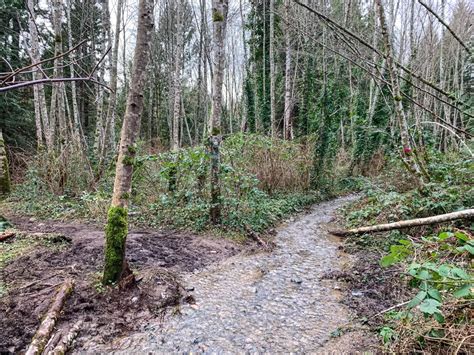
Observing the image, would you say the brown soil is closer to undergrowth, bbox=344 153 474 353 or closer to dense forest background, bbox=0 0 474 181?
undergrowth, bbox=344 153 474 353

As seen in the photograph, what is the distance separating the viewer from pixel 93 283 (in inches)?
124

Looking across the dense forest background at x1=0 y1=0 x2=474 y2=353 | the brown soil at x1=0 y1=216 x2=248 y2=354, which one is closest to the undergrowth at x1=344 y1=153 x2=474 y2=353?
the dense forest background at x1=0 y1=0 x2=474 y2=353

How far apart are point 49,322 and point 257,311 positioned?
2.00m

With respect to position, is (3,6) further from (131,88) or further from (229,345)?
(229,345)

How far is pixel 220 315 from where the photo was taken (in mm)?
3043

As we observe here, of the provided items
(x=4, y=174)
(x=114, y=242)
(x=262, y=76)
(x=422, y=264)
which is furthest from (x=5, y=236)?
(x=262, y=76)

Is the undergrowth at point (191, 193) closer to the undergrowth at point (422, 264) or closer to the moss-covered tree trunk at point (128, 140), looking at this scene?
the undergrowth at point (422, 264)

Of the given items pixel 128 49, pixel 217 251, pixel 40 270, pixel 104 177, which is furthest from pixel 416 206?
pixel 128 49

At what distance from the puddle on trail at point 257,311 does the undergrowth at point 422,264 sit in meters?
0.51

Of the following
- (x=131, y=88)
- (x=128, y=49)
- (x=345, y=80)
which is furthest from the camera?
(x=128, y=49)

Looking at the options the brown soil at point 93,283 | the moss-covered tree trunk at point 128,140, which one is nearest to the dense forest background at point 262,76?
the brown soil at point 93,283

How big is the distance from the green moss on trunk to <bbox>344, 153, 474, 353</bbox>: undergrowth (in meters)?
2.49

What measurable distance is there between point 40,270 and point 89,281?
831 millimetres

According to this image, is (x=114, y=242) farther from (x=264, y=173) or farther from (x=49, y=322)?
(x=264, y=173)
